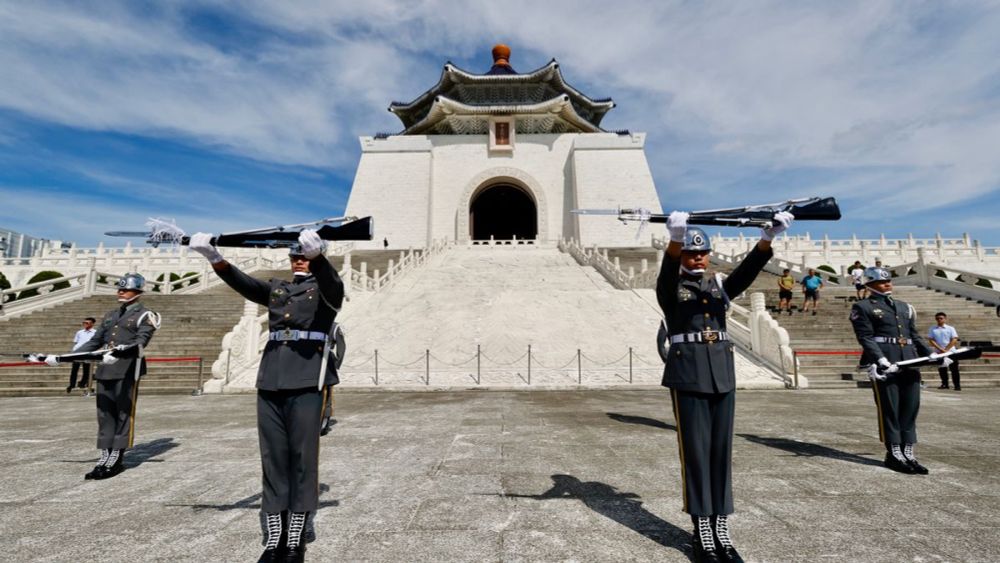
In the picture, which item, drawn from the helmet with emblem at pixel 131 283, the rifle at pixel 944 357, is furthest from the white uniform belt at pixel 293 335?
the rifle at pixel 944 357

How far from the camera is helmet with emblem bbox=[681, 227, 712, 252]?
9.45 ft

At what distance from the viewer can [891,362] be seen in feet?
14.5

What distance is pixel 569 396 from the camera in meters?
9.05

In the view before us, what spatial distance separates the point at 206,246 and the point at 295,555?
6.05ft

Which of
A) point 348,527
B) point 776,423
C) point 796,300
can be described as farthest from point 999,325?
point 348,527

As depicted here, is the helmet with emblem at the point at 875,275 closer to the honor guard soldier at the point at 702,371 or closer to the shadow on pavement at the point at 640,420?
the honor guard soldier at the point at 702,371

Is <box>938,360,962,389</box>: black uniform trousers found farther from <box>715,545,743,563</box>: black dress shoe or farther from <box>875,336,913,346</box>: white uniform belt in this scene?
<box>715,545,743,563</box>: black dress shoe

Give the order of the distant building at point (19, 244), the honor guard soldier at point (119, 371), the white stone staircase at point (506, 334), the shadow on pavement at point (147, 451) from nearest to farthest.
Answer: the honor guard soldier at point (119, 371)
the shadow on pavement at point (147, 451)
the white stone staircase at point (506, 334)
the distant building at point (19, 244)

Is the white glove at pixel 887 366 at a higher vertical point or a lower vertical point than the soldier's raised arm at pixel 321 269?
lower

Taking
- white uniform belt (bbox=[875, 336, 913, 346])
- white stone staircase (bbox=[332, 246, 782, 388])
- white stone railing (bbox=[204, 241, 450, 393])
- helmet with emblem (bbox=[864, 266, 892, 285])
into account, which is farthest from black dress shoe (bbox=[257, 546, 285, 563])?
white stone railing (bbox=[204, 241, 450, 393])

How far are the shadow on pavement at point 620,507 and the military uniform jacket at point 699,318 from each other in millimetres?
852

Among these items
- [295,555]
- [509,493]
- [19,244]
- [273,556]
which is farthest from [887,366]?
[19,244]

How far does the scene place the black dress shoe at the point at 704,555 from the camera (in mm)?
2449

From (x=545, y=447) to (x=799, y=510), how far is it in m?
2.29
